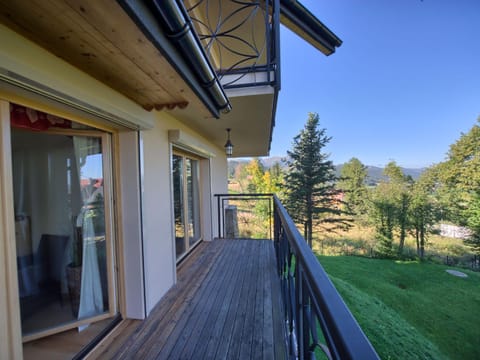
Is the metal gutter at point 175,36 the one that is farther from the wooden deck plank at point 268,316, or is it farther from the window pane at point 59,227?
the wooden deck plank at point 268,316

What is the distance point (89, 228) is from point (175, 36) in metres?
1.78

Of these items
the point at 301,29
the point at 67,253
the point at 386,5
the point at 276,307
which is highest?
the point at 386,5

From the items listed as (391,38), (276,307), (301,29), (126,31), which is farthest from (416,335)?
(391,38)

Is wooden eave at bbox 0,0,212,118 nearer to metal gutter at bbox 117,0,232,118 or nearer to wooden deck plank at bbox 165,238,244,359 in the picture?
metal gutter at bbox 117,0,232,118

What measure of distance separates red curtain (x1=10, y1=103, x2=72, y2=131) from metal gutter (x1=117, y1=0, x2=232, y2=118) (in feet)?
3.69

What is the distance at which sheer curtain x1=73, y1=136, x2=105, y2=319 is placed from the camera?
1840mm

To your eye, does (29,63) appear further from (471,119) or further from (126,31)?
(471,119)

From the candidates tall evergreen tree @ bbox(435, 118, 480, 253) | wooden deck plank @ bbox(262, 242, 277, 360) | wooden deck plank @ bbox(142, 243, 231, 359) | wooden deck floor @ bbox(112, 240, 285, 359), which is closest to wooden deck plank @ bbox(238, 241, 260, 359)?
wooden deck floor @ bbox(112, 240, 285, 359)

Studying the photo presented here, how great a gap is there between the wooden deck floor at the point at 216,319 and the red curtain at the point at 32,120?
1841 millimetres

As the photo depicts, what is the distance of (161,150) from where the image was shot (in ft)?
8.24

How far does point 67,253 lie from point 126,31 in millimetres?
2056

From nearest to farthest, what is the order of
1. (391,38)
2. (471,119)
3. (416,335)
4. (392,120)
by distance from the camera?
(416,335) → (391,38) → (471,119) → (392,120)

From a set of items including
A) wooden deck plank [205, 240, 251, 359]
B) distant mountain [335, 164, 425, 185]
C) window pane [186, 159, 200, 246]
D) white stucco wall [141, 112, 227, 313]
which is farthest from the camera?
distant mountain [335, 164, 425, 185]

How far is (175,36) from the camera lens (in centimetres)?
102
